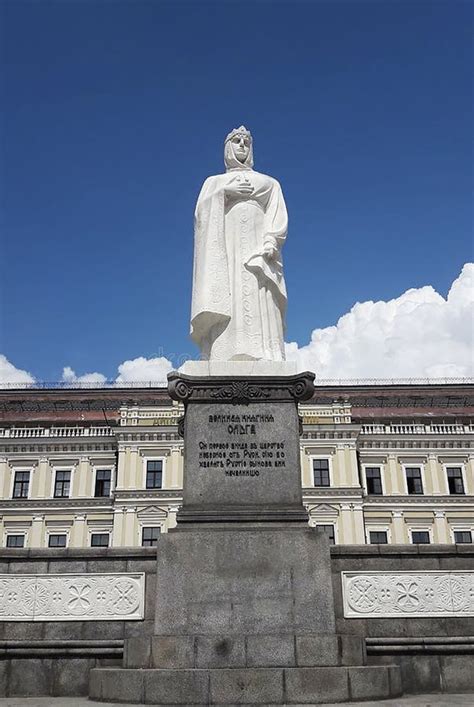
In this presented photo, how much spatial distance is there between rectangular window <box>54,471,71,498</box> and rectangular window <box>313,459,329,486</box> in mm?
17891

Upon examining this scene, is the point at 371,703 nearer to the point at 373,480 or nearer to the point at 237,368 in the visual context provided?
the point at 237,368

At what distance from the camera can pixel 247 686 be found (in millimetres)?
7184

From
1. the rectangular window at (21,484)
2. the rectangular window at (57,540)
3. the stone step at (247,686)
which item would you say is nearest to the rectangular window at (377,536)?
the rectangular window at (57,540)

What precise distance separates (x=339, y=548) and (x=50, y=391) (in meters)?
55.8

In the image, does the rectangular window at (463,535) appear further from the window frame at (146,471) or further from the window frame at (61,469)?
the window frame at (61,469)

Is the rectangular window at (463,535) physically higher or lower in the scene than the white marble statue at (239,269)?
higher

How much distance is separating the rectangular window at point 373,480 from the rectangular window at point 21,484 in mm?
24760

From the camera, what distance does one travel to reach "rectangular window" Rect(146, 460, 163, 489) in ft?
158

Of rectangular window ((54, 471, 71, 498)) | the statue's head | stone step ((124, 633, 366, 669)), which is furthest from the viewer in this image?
rectangular window ((54, 471, 71, 498))

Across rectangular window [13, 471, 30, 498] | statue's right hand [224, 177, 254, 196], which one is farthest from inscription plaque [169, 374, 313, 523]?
rectangular window [13, 471, 30, 498]

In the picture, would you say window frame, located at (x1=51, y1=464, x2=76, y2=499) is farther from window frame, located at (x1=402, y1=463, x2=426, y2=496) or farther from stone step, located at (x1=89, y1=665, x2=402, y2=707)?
stone step, located at (x1=89, y1=665, x2=402, y2=707)

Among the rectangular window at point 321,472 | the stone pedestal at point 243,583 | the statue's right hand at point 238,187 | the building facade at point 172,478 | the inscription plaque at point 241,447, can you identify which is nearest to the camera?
the stone pedestal at point 243,583

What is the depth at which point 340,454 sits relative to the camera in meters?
48.2

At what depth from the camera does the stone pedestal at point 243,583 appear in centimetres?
724
